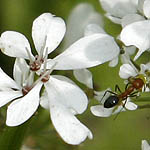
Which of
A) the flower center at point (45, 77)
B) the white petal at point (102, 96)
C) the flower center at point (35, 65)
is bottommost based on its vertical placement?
the white petal at point (102, 96)

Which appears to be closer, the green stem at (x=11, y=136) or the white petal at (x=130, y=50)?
the green stem at (x=11, y=136)

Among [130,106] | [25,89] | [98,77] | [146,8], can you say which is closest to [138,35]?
[146,8]

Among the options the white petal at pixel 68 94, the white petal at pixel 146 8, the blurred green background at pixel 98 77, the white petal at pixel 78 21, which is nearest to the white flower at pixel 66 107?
the white petal at pixel 68 94

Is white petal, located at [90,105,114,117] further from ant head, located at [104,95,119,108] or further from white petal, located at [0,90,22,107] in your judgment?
white petal, located at [0,90,22,107]

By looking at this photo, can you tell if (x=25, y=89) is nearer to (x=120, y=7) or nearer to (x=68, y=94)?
(x=68, y=94)

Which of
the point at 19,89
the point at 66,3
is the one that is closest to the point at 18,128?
the point at 19,89

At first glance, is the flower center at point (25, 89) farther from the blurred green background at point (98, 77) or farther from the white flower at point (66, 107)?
the blurred green background at point (98, 77)

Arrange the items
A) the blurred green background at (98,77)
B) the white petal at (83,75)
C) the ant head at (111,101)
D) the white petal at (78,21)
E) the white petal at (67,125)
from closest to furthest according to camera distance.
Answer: the white petal at (67,125), the ant head at (111,101), the white petal at (83,75), the white petal at (78,21), the blurred green background at (98,77)

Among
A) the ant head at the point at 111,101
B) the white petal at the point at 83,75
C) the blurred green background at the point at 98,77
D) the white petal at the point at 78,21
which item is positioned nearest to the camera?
the ant head at the point at 111,101
